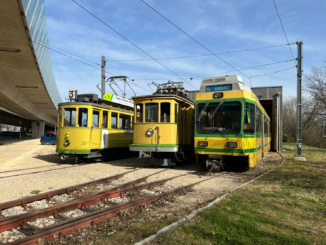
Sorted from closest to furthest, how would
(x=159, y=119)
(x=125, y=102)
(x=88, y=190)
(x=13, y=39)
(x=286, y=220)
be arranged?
(x=286, y=220) → (x=88, y=190) → (x=159, y=119) → (x=13, y=39) → (x=125, y=102)

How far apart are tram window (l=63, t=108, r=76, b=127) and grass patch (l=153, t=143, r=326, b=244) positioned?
8.43m

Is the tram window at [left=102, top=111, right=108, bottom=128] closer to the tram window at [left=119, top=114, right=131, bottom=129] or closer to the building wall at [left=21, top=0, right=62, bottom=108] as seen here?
the tram window at [left=119, top=114, right=131, bottom=129]

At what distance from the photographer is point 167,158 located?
11.1m

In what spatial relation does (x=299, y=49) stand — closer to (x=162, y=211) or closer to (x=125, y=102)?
(x=125, y=102)

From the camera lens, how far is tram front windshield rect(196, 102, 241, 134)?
902cm

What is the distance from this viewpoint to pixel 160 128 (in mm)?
10578

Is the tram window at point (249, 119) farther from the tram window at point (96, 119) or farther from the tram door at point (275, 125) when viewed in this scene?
the tram door at point (275, 125)

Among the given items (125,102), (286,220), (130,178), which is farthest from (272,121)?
(286,220)

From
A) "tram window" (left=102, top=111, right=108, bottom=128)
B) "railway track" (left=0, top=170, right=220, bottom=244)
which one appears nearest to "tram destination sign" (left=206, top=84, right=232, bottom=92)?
"railway track" (left=0, top=170, right=220, bottom=244)

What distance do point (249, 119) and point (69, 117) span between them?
8.11 m

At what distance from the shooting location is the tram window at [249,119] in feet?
29.5

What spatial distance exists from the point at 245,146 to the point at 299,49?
9.50m

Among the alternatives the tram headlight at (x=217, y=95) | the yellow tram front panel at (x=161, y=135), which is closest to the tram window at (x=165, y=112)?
the yellow tram front panel at (x=161, y=135)

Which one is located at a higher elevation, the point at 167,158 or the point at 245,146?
the point at 245,146
